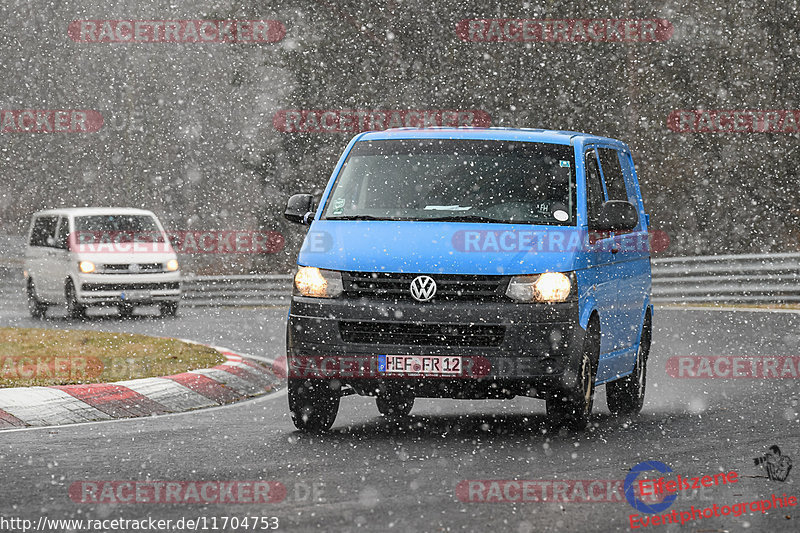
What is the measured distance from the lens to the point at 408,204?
32.4 feet

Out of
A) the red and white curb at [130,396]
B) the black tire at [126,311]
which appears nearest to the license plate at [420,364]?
the red and white curb at [130,396]

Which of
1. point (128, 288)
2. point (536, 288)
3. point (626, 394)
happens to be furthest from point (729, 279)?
point (536, 288)

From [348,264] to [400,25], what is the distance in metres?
22.7

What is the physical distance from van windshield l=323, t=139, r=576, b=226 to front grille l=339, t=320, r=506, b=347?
34.7 inches

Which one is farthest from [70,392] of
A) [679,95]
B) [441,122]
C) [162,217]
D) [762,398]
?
[162,217]

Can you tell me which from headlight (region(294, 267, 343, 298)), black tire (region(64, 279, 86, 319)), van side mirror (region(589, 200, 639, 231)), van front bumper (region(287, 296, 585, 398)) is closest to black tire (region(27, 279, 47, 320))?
black tire (region(64, 279, 86, 319))

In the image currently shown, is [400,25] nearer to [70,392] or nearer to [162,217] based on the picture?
[162,217]

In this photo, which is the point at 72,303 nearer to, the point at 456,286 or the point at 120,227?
the point at 120,227

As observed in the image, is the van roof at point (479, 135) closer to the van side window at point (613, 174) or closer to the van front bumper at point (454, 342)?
the van side window at point (613, 174)

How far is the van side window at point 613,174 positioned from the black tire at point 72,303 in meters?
13.0

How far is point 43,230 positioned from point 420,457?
16793 millimetres

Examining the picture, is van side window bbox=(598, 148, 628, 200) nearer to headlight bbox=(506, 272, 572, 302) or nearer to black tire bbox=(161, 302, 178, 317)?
headlight bbox=(506, 272, 572, 302)

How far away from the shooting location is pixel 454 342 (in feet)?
29.7

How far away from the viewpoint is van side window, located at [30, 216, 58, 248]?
23812 mm
